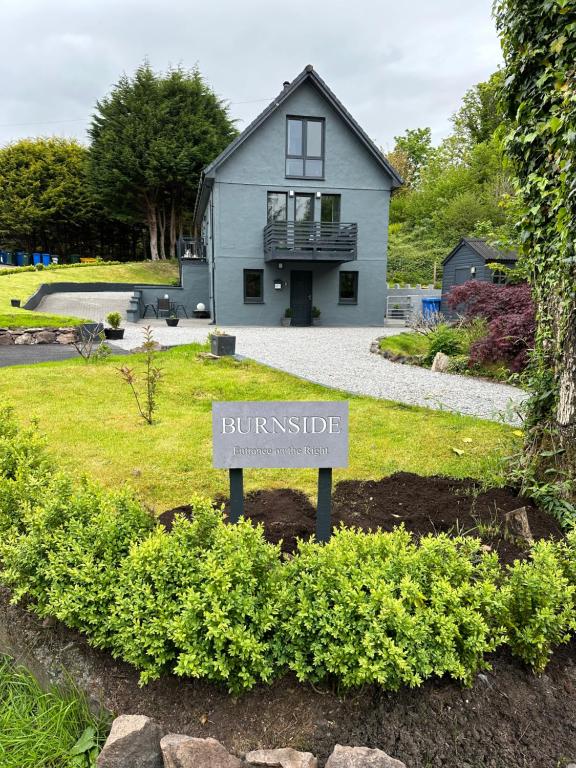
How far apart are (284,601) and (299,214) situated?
2154 cm

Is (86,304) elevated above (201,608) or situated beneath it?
elevated above

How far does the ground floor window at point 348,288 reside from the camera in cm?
2331

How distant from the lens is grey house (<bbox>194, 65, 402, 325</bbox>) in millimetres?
21031

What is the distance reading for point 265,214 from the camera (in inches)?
859

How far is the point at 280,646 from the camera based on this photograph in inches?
82.2

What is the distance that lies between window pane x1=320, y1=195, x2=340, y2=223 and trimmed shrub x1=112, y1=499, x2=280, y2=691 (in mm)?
21440

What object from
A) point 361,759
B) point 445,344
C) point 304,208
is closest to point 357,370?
point 445,344

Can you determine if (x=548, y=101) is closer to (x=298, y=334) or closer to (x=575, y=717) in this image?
(x=575, y=717)

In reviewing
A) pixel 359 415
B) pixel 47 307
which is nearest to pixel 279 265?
pixel 47 307

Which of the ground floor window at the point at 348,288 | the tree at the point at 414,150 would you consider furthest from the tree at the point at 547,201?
the tree at the point at 414,150

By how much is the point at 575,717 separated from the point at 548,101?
340 cm

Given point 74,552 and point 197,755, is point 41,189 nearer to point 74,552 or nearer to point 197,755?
point 74,552

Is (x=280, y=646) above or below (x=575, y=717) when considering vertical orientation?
above

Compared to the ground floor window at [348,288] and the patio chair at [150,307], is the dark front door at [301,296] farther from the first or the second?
the patio chair at [150,307]
